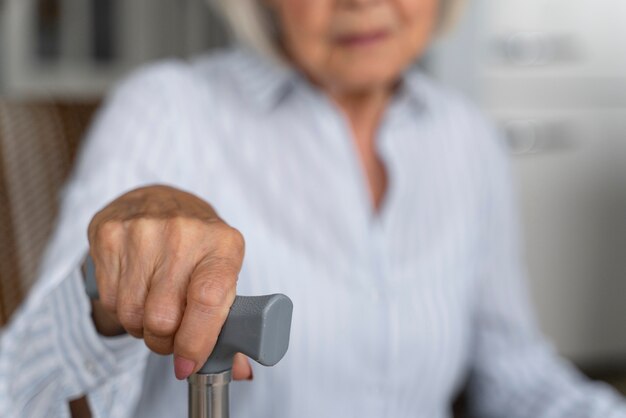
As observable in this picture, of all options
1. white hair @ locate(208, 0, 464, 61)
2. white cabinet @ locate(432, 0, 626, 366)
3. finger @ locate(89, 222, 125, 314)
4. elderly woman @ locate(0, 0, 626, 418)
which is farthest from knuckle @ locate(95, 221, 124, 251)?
white cabinet @ locate(432, 0, 626, 366)

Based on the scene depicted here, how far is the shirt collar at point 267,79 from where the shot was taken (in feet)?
3.47

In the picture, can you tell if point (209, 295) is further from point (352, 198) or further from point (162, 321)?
point (352, 198)

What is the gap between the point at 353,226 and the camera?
1.02 metres

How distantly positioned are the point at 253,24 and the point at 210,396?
79cm

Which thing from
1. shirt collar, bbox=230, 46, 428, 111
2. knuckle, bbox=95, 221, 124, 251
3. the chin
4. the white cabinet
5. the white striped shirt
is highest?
knuckle, bbox=95, 221, 124, 251

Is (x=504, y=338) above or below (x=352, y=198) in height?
below

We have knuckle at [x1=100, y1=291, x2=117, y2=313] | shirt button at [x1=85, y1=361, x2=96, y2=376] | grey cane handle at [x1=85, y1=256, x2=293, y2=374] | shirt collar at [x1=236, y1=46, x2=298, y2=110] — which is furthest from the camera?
shirt collar at [x1=236, y1=46, x2=298, y2=110]

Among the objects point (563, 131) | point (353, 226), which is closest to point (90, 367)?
point (353, 226)

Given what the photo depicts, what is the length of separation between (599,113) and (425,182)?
1591 mm

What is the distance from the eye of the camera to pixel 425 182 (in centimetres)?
113

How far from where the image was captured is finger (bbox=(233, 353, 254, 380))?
0.40 metres

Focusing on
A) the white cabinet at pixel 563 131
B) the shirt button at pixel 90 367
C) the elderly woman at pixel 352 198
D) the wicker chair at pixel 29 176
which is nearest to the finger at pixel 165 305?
the shirt button at pixel 90 367

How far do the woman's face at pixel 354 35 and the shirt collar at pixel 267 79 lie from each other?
5cm

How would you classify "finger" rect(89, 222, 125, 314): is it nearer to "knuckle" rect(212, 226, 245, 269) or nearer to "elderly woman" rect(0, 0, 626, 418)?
"knuckle" rect(212, 226, 245, 269)
